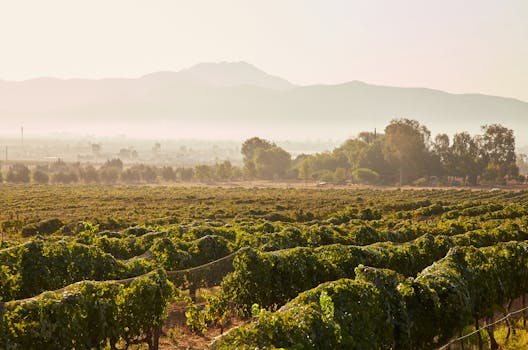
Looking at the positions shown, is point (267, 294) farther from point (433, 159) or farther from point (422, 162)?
point (433, 159)

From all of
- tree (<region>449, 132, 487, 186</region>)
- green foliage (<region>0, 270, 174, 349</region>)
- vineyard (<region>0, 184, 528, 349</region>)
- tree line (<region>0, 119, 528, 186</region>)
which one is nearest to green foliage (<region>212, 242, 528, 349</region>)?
vineyard (<region>0, 184, 528, 349</region>)

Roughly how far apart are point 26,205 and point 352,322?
305ft

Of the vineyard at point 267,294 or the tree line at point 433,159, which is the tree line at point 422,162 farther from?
the vineyard at point 267,294

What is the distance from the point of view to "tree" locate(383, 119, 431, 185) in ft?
573

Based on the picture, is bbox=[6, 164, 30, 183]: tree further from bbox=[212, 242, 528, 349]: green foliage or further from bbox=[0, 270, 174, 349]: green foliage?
bbox=[212, 242, 528, 349]: green foliage

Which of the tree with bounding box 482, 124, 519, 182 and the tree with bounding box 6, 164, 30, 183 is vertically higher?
the tree with bounding box 482, 124, 519, 182

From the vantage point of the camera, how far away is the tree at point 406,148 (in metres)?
175

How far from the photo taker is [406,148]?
577 ft

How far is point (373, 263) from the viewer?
23.4m

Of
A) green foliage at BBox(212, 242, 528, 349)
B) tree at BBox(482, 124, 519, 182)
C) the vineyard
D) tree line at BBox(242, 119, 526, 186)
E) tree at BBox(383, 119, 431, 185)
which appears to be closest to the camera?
green foliage at BBox(212, 242, 528, 349)

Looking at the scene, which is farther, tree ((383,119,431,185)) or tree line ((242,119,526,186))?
tree ((383,119,431,185))

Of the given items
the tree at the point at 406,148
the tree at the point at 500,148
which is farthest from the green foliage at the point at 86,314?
the tree at the point at 500,148

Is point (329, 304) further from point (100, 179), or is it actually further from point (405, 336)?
point (100, 179)

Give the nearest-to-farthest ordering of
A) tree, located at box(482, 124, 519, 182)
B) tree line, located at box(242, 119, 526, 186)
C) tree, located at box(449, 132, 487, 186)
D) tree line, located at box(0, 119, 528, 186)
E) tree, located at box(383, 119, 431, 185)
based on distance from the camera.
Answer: tree, located at box(449, 132, 487, 186)
tree line, located at box(242, 119, 526, 186)
tree line, located at box(0, 119, 528, 186)
tree, located at box(482, 124, 519, 182)
tree, located at box(383, 119, 431, 185)
